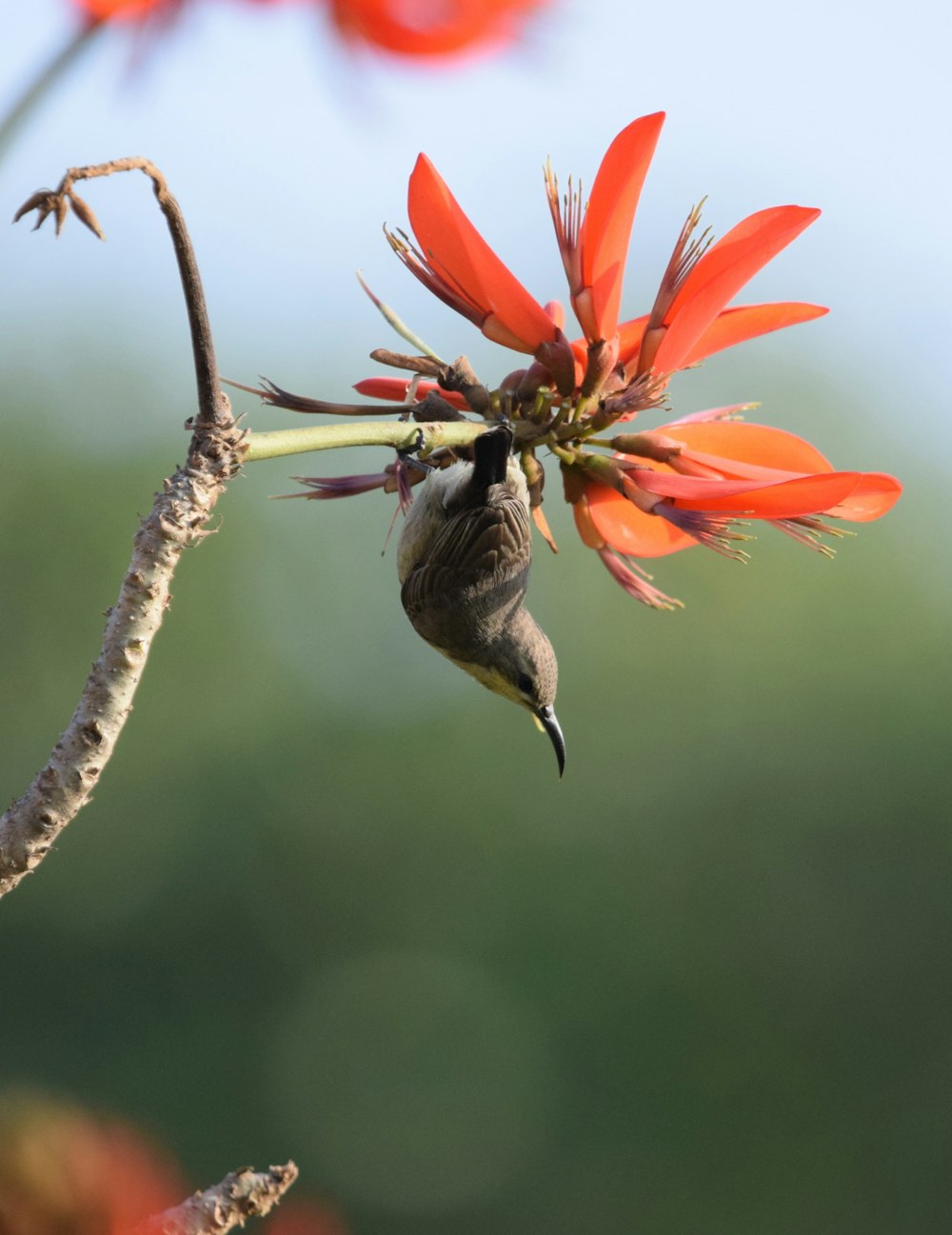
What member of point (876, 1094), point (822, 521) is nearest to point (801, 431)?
point (876, 1094)

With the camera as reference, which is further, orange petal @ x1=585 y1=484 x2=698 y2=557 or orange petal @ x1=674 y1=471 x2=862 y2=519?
orange petal @ x1=585 y1=484 x2=698 y2=557

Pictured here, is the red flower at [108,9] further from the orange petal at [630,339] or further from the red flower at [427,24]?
the orange petal at [630,339]

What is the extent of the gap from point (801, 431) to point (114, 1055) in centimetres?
962

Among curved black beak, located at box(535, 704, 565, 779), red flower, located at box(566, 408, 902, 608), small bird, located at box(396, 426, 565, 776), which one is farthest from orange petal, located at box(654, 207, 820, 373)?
curved black beak, located at box(535, 704, 565, 779)

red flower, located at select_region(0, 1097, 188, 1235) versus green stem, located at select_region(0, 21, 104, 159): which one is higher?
green stem, located at select_region(0, 21, 104, 159)

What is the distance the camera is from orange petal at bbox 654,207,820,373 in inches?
50.8

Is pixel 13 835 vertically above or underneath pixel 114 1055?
above

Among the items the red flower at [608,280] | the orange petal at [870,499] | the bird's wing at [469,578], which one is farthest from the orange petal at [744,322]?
the bird's wing at [469,578]

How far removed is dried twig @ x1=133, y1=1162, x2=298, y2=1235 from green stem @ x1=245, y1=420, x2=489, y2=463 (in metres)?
0.44

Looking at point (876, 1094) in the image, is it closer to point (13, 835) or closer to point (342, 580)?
point (342, 580)

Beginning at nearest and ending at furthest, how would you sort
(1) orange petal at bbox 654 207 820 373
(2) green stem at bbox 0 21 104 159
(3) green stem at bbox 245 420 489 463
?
(3) green stem at bbox 245 420 489 463
(2) green stem at bbox 0 21 104 159
(1) orange petal at bbox 654 207 820 373

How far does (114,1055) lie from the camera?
38.8 feet

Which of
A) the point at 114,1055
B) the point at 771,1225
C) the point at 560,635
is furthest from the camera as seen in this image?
the point at 560,635

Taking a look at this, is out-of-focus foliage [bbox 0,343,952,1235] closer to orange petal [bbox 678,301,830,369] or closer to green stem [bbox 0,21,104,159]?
orange petal [bbox 678,301,830,369]
